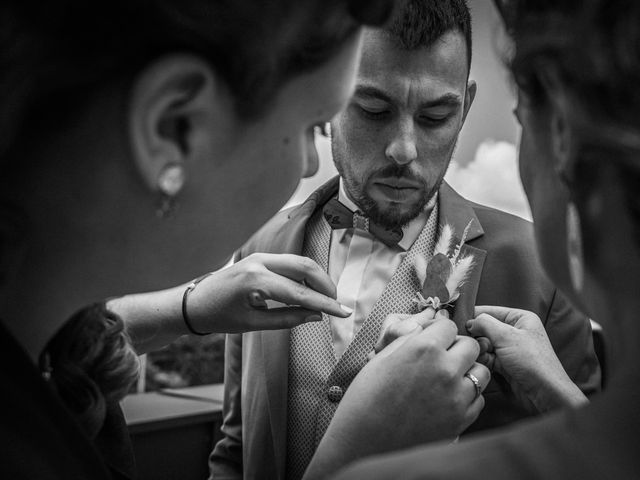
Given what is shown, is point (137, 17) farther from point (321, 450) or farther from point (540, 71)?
point (321, 450)

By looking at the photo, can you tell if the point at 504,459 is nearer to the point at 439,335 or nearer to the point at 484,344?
the point at 439,335

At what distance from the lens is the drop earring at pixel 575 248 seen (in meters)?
0.61

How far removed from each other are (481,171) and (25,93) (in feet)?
10.5

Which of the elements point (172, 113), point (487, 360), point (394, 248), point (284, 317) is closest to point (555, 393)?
point (487, 360)

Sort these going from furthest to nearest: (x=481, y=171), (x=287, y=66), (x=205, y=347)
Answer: (x=205, y=347) < (x=481, y=171) < (x=287, y=66)

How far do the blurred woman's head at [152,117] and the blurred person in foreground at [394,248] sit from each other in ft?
3.23

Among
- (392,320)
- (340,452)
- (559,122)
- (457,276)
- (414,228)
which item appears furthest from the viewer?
(414,228)

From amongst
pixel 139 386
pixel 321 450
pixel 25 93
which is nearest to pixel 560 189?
pixel 25 93

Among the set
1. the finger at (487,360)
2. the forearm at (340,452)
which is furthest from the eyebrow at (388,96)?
the forearm at (340,452)

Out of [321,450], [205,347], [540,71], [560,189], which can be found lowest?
[205,347]

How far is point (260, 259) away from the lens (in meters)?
1.58

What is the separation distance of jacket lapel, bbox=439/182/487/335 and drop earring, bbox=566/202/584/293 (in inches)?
39.9

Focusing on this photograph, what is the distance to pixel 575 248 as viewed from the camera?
639mm

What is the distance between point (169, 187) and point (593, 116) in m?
0.46
